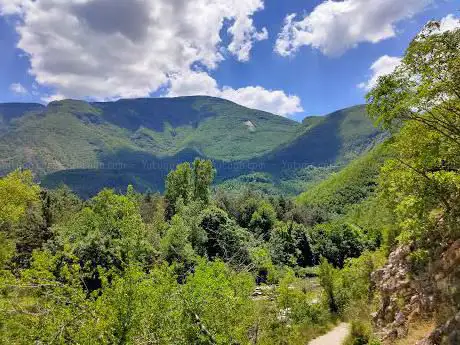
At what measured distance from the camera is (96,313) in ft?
47.3

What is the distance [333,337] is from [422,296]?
16.9 meters

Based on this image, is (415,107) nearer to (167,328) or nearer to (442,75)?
(442,75)

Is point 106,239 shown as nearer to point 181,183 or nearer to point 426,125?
point 181,183

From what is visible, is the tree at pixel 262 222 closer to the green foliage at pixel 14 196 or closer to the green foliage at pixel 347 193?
the green foliage at pixel 14 196

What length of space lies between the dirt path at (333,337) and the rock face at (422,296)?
934 cm

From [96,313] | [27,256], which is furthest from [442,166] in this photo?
[27,256]

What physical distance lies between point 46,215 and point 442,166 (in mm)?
64191

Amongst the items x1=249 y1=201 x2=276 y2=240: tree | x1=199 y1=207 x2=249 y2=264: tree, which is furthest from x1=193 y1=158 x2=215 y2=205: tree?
x1=249 y1=201 x2=276 y2=240: tree

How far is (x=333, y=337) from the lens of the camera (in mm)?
32094

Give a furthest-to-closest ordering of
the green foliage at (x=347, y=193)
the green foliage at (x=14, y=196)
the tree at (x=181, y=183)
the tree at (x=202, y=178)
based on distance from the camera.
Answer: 1. the green foliage at (x=347, y=193)
2. the tree at (x=181, y=183)
3. the tree at (x=202, y=178)
4. the green foliage at (x=14, y=196)

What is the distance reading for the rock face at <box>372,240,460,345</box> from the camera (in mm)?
14297

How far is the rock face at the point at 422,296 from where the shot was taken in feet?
46.9

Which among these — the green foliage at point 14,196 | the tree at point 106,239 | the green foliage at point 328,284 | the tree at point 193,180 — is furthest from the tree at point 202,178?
the green foliage at point 328,284

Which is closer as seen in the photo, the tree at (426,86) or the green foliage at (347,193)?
the tree at (426,86)
